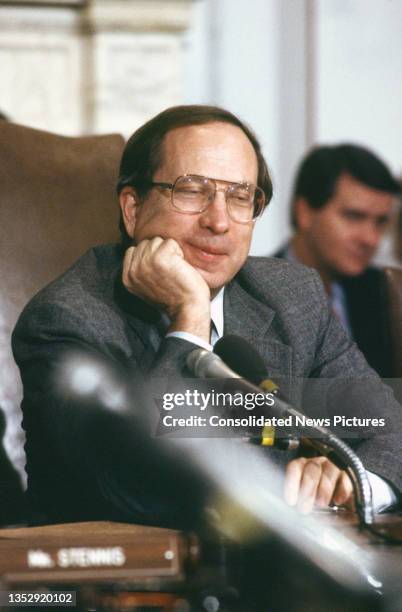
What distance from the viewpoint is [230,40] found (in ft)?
13.0

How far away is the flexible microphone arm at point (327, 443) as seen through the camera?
3.29 feet

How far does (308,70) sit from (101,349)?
9.06ft

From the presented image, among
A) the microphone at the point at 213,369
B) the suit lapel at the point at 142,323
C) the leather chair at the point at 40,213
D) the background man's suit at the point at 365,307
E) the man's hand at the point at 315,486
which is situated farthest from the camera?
the background man's suit at the point at 365,307

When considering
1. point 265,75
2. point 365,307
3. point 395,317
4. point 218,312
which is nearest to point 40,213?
point 218,312

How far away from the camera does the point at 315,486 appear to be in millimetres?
1184

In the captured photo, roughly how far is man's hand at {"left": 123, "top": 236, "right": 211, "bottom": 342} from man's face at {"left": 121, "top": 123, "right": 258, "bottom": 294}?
35 millimetres

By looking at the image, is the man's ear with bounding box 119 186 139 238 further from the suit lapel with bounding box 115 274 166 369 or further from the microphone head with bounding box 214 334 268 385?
the microphone head with bounding box 214 334 268 385

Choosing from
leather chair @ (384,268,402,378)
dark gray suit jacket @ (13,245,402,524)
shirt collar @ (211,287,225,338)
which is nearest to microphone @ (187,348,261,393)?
dark gray suit jacket @ (13,245,402,524)

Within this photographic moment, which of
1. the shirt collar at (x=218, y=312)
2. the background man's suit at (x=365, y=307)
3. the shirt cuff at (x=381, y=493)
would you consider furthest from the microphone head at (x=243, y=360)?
the background man's suit at (x=365, y=307)

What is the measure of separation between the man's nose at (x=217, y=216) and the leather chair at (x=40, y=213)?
13.4 inches

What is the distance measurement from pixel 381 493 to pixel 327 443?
462 millimetres

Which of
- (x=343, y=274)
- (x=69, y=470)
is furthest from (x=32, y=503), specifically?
(x=343, y=274)

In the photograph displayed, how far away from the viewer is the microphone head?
1.06 m

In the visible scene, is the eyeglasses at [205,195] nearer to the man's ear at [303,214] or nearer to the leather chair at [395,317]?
the leather chair at [395,317]
